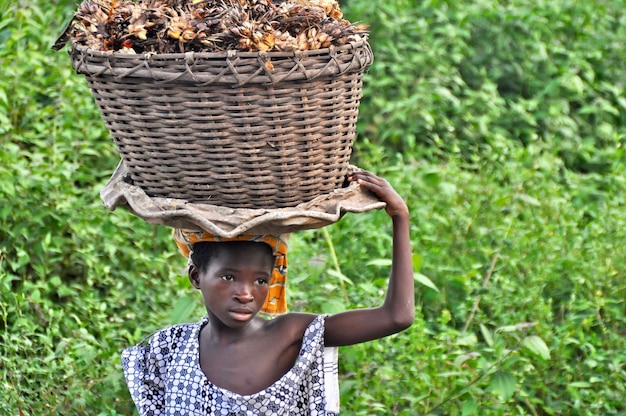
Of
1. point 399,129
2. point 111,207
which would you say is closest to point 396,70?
point 399,129

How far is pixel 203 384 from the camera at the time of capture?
258cm

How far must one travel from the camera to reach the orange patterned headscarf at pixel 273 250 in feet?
8.17

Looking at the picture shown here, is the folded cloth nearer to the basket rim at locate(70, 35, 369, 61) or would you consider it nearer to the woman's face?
the woman's face

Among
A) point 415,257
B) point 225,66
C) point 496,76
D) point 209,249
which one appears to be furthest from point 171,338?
point 496,76

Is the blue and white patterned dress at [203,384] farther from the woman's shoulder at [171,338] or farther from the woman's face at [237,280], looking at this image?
the woman's face at [237,280]

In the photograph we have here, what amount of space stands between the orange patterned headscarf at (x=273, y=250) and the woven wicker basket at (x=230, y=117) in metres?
0.19

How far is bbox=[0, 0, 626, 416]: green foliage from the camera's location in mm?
3445

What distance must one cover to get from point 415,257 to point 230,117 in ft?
5.00

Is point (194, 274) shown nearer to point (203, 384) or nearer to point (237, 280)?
point (237, 280)

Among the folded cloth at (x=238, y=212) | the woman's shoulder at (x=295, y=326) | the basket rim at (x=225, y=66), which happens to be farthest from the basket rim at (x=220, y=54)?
the woman's shoulder at (x=295, y=326)

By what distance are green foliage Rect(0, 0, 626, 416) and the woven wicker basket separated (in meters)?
1.06

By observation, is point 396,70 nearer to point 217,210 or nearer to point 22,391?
point 22,391

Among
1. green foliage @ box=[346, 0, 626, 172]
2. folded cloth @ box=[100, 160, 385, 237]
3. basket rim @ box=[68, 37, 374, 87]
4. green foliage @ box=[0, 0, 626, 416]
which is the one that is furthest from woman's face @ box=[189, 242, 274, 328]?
green foliage @ box=[346, 0, 626, 172]

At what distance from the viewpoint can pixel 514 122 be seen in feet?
19.1
